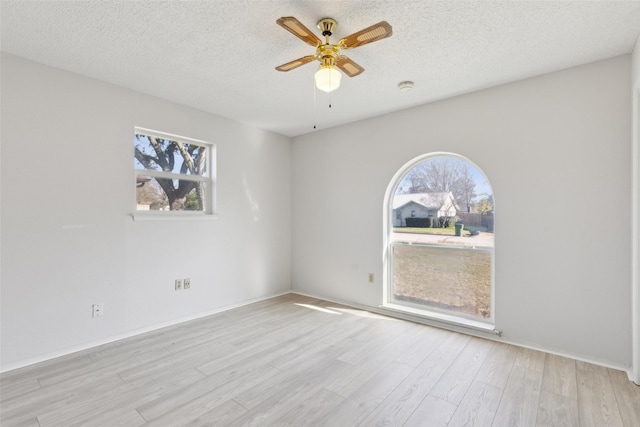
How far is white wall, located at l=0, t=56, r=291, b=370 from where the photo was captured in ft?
7.82

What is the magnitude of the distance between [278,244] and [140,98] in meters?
2.57

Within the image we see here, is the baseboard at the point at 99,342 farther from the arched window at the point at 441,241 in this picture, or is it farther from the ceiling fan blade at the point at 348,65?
the ceiling fan blade at the point at 348,65

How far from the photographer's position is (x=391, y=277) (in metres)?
3.79

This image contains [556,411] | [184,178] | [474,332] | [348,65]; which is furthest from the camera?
[184,178]

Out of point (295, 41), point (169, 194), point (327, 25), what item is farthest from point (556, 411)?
point (169, 194)

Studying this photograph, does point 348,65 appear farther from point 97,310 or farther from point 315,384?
point 97,310

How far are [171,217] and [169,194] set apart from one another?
293 millimetres

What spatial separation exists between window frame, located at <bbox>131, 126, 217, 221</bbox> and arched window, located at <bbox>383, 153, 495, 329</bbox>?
2.24 m

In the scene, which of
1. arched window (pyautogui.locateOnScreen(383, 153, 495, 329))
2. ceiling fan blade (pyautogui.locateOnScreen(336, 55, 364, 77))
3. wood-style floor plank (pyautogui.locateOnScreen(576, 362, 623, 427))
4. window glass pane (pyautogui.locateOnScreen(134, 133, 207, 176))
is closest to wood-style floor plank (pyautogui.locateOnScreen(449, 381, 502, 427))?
wood-style floor plank (pyautogui.locateOnScreen(576, 362, 623, 427))

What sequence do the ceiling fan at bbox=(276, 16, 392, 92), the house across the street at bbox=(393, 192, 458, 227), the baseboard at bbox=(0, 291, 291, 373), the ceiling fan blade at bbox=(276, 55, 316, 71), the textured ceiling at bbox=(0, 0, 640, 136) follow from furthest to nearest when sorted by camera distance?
the house across the street at bbox=(393, 192, 458, 227) → the baseboard at bbox=(0, 291, 291, 373) → the ceiling fan blade at bbox=(276, 55, 316, 71) → the textured ceiling at bbox=(0, 0, 640, 136) → the ceiling fan at bbox=(276, 16, 392, 92)

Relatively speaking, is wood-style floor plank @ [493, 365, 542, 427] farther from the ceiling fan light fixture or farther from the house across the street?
the ceiling fan light fixture

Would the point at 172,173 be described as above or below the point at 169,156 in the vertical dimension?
below

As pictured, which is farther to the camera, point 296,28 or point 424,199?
point 424,199

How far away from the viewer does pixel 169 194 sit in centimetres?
341
